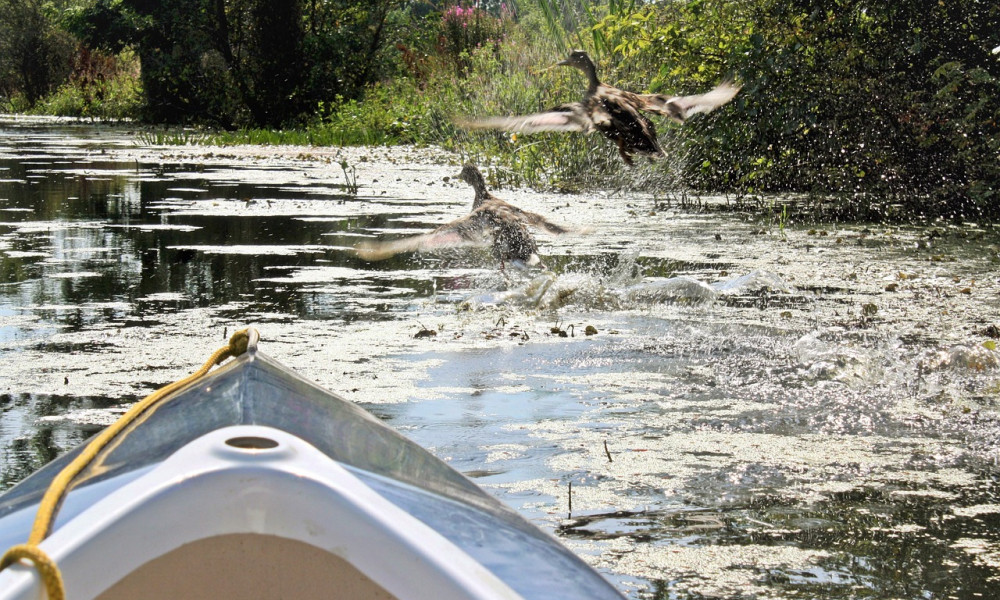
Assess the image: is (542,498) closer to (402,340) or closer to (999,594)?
(999,594)

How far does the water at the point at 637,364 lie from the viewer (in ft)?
10.5

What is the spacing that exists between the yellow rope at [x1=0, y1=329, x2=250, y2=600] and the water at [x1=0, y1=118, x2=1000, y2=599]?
1.09 m

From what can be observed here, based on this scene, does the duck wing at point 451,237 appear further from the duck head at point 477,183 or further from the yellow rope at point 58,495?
the yellow rope at point 58,495

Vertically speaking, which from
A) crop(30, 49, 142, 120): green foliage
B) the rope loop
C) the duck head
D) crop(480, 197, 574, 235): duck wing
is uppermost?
crop(30, 49, 142, 120): green foliage

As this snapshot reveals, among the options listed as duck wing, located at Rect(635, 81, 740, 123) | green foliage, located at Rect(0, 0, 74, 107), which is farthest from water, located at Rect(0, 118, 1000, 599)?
green foliage, located at Rect(0, 0, 74, 107)

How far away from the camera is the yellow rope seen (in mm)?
1361

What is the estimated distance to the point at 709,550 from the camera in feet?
10.1

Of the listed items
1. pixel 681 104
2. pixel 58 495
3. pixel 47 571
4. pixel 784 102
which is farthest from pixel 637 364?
pixel 784 102

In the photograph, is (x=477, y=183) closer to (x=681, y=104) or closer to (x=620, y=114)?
(x=620, y=114)

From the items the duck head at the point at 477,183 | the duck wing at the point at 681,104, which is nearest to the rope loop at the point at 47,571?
the duck wing at the point at 681,104

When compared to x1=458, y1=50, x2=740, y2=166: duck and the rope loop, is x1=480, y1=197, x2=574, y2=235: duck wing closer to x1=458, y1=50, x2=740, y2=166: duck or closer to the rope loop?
x1=458, y1=50, x2=740, y2=166: duck

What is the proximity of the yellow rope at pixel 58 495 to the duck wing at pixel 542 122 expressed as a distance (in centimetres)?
446

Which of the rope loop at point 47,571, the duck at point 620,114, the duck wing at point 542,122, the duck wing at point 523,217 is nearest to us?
the rope loop at point 47,571

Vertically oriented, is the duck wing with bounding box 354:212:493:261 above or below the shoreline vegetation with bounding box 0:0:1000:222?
below
